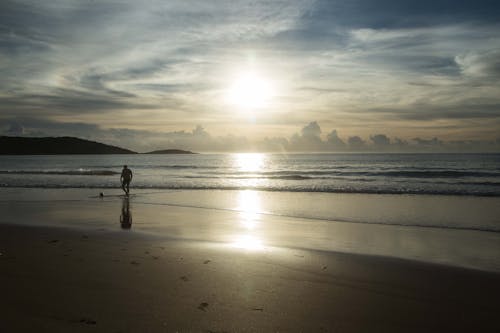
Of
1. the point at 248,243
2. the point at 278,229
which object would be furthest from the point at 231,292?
the point at 278,229

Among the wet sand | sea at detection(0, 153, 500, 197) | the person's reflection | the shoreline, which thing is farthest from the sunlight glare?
sea at detection(0, 153, 500, 197)

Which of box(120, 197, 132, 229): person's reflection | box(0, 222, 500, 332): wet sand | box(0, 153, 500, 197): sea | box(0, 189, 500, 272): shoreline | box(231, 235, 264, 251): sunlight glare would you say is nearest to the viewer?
box(0, 222, 500, 332): wet sand

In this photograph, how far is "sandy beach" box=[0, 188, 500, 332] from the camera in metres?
4.96

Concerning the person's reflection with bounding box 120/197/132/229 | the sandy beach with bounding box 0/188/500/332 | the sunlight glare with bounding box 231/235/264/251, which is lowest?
the person's reflection with bounding box 120/197/132/229

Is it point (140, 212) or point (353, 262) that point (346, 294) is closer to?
point (353, 262)

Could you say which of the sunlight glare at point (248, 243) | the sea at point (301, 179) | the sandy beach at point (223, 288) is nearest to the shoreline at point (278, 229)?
the sunlight glare at point (248, 243)

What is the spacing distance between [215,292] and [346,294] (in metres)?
2.10

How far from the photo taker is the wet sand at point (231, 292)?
493cm

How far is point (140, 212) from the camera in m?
16.7

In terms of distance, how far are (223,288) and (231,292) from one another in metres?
0.25

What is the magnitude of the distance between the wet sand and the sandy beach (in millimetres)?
17

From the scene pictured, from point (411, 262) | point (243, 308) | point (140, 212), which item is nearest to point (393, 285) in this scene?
point (411, 262)

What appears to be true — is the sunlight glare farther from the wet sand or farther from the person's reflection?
the person's reflection

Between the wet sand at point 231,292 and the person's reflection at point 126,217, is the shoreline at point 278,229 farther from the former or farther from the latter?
the wet sand at point 231,292
